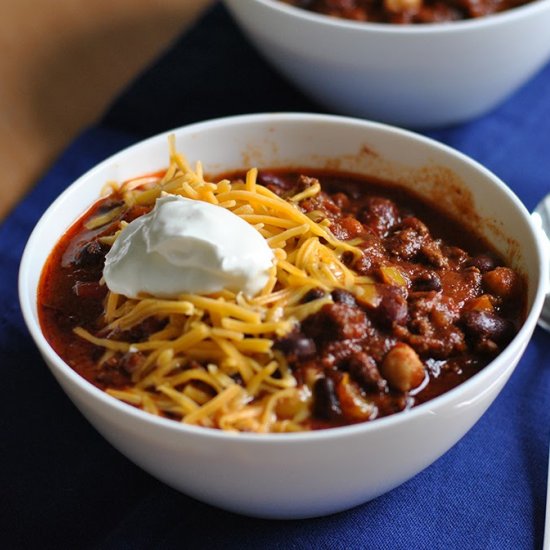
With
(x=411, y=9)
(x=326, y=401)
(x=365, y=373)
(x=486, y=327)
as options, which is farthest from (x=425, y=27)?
(x=326, y=401)

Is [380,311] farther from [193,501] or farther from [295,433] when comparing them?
[193,501]

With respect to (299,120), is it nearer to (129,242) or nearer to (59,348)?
(129,242)

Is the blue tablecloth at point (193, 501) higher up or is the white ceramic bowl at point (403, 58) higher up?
the white ceramic bowl at point (403, 58)

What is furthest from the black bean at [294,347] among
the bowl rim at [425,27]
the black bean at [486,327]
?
the bowl rim at [425,27]

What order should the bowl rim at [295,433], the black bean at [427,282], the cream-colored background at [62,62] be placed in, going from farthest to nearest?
1. the cream-colored background at [62,62]
2. the black bean at [427,282]
3. the bowl rim at [295,433]

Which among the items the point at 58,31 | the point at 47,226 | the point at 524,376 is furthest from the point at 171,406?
the point at 58,31

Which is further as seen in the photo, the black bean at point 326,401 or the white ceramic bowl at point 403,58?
the white ceramic bowl at point 403,58

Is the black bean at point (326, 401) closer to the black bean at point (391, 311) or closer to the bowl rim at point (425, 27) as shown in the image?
the black bean at point (391, 311)
